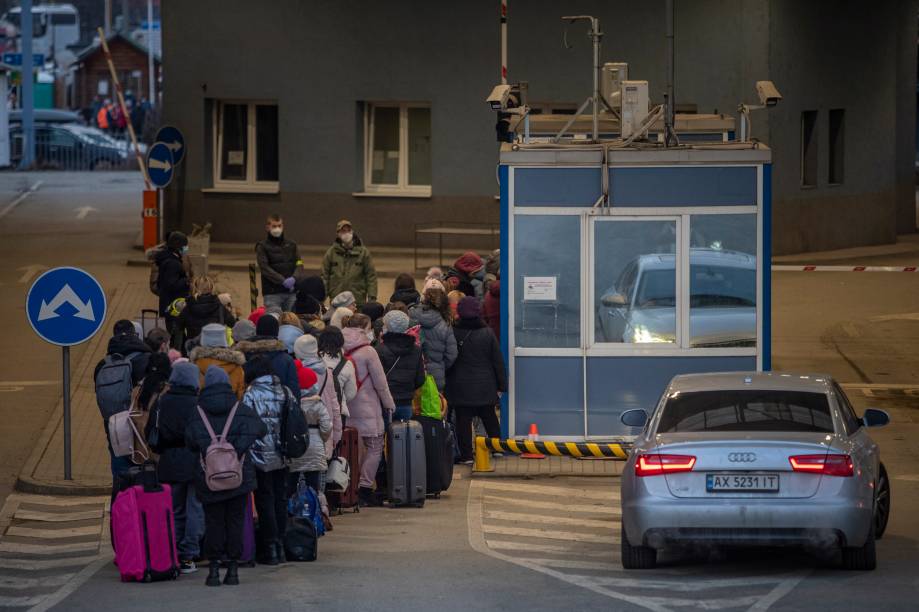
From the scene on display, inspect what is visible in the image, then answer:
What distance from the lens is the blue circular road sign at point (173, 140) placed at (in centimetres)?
2911

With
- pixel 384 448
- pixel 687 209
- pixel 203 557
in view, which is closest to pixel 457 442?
pixel 384 448

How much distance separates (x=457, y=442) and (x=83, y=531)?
3.92m

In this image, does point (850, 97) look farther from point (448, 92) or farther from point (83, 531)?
point (83, 531)

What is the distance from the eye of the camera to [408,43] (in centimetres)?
3150

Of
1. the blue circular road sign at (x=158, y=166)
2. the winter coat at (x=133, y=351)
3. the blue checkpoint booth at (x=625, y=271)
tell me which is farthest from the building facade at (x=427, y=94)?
the winter coat at (x=133, y=351)

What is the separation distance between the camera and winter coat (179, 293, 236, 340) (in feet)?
54.7

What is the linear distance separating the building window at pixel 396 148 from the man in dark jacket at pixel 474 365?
55.1 ft

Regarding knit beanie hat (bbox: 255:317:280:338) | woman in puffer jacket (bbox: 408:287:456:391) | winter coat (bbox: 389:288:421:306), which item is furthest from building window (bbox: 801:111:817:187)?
knit beanie hat (bbox: 255:317:280:338)

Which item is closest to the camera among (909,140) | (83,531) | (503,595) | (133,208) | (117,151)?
(503,595)

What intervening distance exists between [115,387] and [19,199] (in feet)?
106

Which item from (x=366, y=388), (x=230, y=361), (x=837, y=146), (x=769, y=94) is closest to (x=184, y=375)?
(x=230, y=361)

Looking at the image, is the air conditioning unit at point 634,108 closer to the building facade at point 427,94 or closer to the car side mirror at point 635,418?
the car side mirror at point 635,418

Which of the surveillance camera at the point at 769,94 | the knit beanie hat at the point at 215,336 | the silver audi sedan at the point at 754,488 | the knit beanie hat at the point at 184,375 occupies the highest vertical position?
the surveillance camera at the point at 769,94

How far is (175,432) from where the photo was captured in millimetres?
11203
